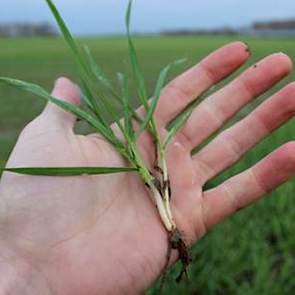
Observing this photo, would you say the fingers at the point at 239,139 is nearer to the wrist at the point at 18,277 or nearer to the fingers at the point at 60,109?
the fingers at the point at 60,109

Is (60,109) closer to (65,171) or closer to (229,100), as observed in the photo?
(65,171)

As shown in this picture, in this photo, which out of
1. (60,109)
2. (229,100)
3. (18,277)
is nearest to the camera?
(18,277)

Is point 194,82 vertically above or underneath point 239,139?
above

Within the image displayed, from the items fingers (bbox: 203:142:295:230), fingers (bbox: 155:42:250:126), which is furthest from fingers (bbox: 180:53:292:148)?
fingers (bbox: 203:142:295:230)

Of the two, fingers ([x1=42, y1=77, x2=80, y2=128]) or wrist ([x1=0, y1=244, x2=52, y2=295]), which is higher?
fingers ([x1=42, y1=77, x2=80, y2=128])

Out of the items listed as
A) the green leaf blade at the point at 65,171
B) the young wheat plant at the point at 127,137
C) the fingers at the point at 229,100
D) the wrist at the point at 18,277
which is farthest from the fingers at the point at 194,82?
the wrist at the point at 18,277

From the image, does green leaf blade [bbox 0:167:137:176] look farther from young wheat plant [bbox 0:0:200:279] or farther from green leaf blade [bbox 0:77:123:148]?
green leaf blade [bbox 0:77:123:148]

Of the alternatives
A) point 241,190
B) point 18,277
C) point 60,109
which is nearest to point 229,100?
point 241,190
